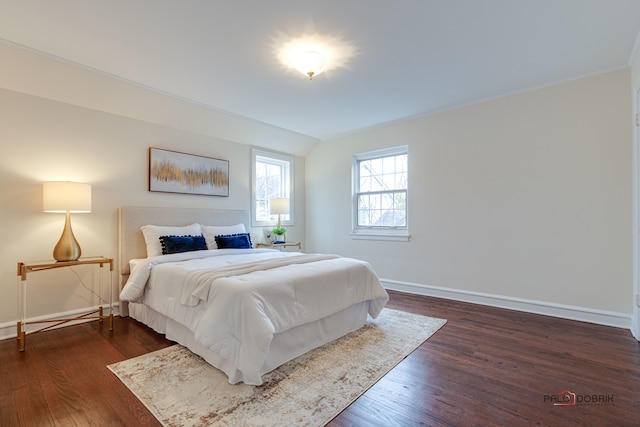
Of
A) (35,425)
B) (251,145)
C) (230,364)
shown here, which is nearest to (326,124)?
(251,145)

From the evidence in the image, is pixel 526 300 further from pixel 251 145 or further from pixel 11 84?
pixel 11 84

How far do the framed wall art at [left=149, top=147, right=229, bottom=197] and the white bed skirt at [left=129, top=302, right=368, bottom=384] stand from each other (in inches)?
60.1

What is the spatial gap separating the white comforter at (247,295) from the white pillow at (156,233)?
446 mm

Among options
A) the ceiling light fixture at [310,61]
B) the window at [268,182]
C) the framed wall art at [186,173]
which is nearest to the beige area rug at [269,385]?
the framed wall art at [186,173]

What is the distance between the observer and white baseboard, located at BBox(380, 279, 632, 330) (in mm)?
2926

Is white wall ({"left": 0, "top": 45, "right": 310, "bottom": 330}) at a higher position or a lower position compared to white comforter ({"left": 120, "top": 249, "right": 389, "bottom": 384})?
higher

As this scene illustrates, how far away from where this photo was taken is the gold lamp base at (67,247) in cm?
277

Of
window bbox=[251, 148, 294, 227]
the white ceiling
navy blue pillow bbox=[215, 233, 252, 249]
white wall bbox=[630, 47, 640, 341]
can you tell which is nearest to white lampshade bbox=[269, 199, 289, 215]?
window bbox=[251, 148, 294, 227]

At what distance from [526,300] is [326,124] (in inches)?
138

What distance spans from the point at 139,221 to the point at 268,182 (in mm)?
2226

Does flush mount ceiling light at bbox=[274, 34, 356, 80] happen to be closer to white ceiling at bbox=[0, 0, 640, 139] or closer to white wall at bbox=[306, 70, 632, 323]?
white ceiling at bbox=[0, 0, 640, 139]

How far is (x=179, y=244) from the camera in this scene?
3.35 m

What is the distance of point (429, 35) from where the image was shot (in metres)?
2.36

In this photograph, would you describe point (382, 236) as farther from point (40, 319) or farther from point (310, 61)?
point (40, 319)
